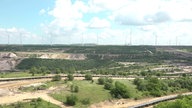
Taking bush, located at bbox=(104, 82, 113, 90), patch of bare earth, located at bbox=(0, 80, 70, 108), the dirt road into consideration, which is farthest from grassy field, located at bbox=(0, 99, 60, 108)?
bush, located at bbox=(104, 82, 113, 90)

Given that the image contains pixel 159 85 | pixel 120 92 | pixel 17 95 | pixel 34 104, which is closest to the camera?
pixel 34 104

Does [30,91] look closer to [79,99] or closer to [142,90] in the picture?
[79,99]

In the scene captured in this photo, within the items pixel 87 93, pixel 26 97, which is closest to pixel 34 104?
pixel 26 97

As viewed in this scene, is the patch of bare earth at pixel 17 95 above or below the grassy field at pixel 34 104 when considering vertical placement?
above

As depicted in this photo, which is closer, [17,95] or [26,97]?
[26,97]

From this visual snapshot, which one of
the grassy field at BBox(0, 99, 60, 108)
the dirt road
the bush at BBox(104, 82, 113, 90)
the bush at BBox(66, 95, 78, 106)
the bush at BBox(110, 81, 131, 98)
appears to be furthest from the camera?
the bush at BBox(104, 82, 113, 90)

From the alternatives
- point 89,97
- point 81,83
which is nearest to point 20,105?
point 89,97

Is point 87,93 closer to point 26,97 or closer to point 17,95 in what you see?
point 26,97

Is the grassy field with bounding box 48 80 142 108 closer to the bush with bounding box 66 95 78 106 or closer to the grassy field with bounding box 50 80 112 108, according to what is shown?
the grassy field with bounding box 50 80 112 108

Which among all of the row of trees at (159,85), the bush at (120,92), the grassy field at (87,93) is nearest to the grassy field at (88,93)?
the grassy field at (87,93)

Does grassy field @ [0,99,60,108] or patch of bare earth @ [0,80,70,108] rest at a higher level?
patch of bare earth @ [0,80,70,108]

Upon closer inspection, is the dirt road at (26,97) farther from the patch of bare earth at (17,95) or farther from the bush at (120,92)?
the bush at (120,92)
